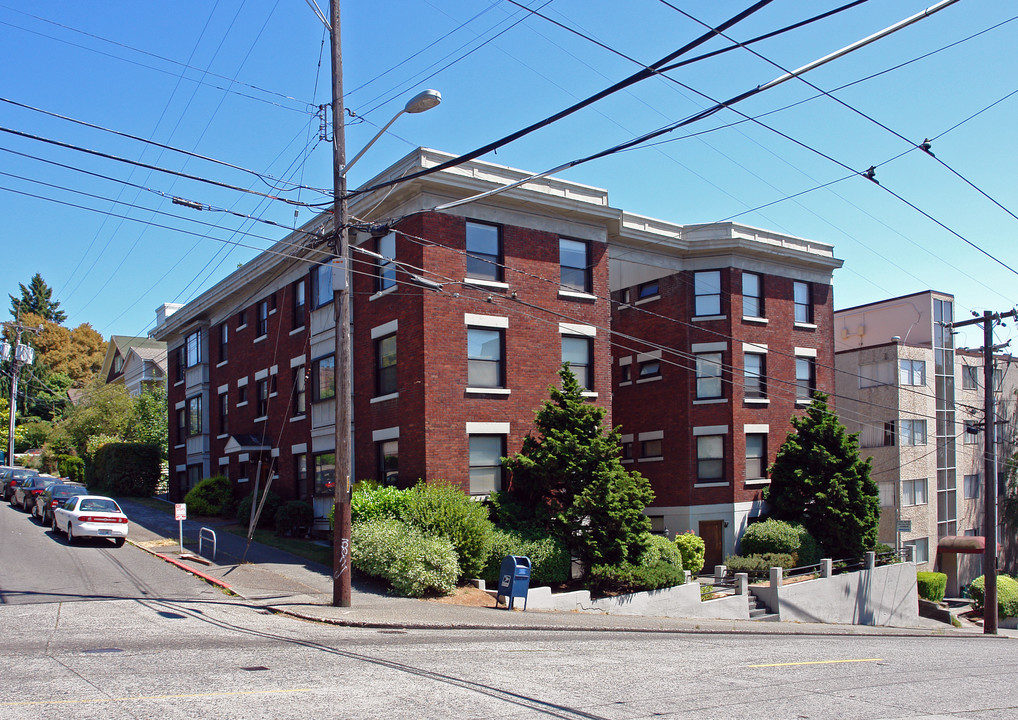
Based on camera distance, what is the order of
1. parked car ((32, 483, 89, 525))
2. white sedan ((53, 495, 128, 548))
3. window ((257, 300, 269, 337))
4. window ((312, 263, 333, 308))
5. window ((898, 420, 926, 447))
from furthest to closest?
→ 1. window ((898, 420, 926, 447))
2. window ((257, 300, 269, 337))
3. parked car ((32, 483, 89, 525))
4. window ((312, 263, 333, 308))
5. white sedan ((53, 495, 128, 548))

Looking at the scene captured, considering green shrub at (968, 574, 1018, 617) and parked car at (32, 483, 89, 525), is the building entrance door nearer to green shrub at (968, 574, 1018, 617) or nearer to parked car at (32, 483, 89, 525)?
green shrub at (968, 574, 1018, 617)

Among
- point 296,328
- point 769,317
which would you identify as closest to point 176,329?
point 296,328

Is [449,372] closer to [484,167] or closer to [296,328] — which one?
[484,167]

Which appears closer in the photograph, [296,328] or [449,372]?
[449,372]

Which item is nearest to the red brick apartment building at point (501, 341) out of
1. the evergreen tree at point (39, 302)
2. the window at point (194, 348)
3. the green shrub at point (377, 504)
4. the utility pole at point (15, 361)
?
the window at point (194, 348)

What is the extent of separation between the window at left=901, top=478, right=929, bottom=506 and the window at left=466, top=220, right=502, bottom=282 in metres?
25.3

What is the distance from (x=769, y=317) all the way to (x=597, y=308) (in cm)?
897

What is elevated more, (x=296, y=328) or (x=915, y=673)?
(x=296, y=328)

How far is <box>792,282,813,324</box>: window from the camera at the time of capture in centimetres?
3234

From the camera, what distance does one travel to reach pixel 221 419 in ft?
121

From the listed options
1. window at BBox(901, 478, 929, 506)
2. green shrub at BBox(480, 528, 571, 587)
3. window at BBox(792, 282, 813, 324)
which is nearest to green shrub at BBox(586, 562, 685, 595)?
green shrub at BBox(480, 528, 571, 587)

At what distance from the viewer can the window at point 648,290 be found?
31.4 meters

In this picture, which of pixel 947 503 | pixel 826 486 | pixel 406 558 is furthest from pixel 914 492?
pixel 406 558

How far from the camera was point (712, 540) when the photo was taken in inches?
1147
